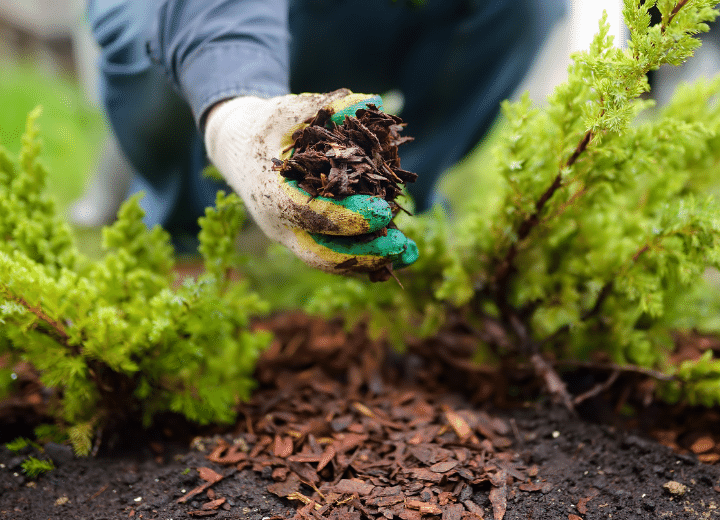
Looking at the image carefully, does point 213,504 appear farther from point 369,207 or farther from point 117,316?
point 369,207

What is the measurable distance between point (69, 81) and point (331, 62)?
7.53m

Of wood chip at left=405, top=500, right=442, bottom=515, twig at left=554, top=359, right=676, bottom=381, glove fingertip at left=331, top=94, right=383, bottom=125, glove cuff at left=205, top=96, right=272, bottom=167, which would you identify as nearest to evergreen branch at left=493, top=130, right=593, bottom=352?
twig at left=554, top=359, right=676, bottom=381

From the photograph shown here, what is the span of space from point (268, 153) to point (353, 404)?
1.00 meters

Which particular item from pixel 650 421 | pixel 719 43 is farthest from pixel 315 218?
pixel 719 43

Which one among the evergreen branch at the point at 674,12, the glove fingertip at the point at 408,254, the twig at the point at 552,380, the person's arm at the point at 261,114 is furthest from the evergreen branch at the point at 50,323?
the evergreen branch at the point at 674,12

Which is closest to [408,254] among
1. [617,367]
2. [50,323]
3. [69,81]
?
[617,367]

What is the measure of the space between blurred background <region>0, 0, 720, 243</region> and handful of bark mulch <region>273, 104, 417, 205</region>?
6.44ft

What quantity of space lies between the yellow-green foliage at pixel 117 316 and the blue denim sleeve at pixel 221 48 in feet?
1.31

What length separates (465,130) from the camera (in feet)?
10.8

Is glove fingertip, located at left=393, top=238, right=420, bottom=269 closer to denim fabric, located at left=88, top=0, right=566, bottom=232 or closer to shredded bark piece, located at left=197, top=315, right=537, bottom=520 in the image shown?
shredded bark piece, located at left=197, top=315, right=537, bottom=520

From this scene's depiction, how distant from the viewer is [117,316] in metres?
1.51

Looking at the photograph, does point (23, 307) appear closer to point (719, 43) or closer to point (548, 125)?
point (548, 125)

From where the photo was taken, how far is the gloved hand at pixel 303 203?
1.18 meters

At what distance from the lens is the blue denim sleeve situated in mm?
1599
